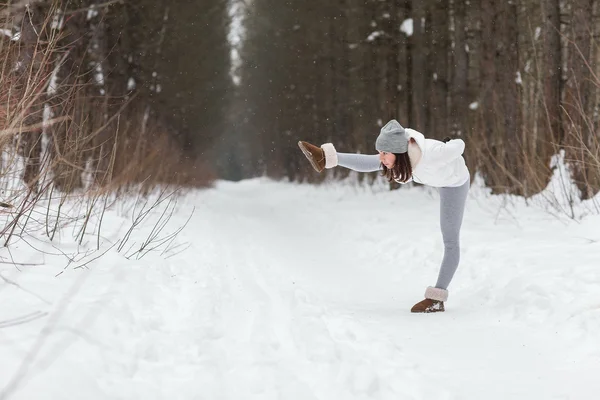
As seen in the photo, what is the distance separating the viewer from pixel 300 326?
358 centimetres

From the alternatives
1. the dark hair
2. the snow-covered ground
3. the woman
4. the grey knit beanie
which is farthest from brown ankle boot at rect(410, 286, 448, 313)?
the grey knit beanie

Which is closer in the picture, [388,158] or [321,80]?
[388,158]

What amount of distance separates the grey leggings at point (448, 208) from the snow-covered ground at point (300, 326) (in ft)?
1.32

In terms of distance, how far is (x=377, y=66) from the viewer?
1756cm

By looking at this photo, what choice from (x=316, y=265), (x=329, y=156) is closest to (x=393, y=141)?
(x=329, y=156)

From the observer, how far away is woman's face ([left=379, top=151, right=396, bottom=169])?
4094mm

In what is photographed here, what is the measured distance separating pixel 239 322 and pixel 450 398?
155 centimetres

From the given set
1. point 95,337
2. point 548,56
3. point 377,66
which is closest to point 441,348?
point 95,337

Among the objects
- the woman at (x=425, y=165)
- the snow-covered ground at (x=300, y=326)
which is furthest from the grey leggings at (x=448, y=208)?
the snow-covered ground at (x=300, y=326)

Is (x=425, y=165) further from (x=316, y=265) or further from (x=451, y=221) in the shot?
(x=316, y=265)

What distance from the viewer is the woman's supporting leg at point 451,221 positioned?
14.0 ft

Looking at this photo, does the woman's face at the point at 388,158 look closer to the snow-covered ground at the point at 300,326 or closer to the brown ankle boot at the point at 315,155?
the brown ankle boot at the point at 315,155

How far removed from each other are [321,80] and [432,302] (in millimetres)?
18823

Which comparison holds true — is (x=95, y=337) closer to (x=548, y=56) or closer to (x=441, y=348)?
(x=441, y=348)
